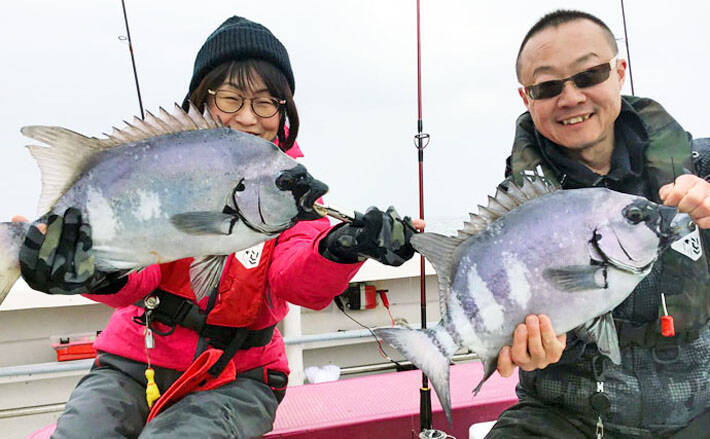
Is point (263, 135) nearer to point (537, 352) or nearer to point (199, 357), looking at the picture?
point (199, 357)

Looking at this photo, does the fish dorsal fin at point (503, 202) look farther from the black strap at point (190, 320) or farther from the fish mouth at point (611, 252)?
the black strap at point (190, 320)

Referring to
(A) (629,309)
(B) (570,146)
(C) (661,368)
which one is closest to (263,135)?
(B) (570,146)

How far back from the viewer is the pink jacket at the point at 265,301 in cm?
174

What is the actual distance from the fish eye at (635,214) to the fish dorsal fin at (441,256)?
472mm

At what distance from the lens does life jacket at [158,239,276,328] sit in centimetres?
204

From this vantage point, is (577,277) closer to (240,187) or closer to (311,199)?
(311,199)

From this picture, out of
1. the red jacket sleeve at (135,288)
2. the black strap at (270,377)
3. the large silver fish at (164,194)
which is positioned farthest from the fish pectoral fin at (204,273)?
the black strap at (270,377)

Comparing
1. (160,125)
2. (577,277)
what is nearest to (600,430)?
(577,277)

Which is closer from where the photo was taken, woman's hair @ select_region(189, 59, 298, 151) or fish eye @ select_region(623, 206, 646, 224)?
fish eye @ select_region(623, 206, 646, 224)

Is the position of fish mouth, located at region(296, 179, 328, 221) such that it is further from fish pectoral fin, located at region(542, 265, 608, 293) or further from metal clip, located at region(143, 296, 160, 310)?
metal clip, located at region(143, 296, 160, 310)

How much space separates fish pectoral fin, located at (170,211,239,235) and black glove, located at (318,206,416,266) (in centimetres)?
37

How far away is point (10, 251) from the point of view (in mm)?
1166

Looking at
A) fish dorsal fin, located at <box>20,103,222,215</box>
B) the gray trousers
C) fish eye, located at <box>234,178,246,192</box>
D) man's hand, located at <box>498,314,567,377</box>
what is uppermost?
fish dorsal fin, located at <box>20,103,222,215</box>

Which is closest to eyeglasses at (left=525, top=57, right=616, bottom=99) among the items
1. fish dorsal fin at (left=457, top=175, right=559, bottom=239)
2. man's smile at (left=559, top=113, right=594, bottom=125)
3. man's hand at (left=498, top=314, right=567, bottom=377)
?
man's smile at (left=559, top=113, right=594, bottom=125)
